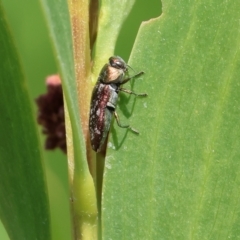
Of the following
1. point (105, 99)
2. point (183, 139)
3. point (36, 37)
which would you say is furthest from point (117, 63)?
point (36, 37)

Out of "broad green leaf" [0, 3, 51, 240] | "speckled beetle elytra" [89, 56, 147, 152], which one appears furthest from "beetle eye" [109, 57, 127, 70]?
"broad green leaf" [0, 3, 51, 240]

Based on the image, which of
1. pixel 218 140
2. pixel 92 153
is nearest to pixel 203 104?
pixel 218 140

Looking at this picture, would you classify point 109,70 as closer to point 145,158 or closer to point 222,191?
point 145,158

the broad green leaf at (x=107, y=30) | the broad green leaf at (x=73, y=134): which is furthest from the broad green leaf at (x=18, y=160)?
the broad green leaf at (x=107, y=30)

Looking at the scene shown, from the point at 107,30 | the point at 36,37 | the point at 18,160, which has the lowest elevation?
the point at 36,37

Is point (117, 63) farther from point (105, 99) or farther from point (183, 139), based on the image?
point (183, 139)
